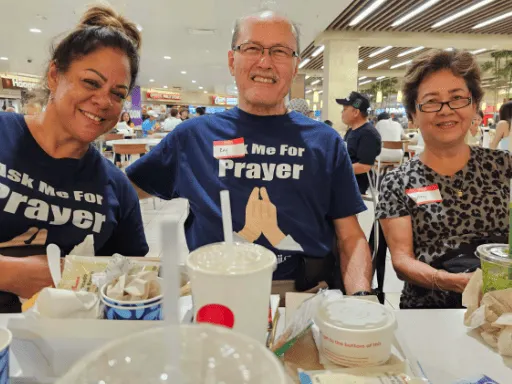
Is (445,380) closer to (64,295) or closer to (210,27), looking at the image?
(64,295)

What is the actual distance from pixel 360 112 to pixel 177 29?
5.59 meters

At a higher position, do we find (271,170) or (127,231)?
(271,170)

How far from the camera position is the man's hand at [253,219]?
1443 millimetres

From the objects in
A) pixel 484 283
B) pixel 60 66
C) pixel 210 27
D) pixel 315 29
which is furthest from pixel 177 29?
pixel 484 283

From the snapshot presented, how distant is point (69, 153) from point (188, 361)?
3.84ft

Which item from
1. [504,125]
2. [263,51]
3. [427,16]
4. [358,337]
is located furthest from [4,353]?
[427,16]

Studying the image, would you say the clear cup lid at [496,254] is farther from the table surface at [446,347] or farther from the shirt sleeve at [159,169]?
the shirt sleeve at [159,169]

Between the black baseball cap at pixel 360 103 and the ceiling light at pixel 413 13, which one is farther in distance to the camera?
the ceiling light at pixel 413 13

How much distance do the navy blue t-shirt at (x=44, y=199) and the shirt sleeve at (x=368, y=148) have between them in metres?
3.42

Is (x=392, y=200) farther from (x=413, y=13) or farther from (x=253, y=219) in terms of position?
(x=413, y=13)

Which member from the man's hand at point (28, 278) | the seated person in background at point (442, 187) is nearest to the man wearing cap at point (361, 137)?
the seated person in background at point (442, 187)

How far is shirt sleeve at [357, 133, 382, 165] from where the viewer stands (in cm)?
436

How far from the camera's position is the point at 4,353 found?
566 millimetres

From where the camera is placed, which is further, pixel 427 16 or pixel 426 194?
pixel 427 16
